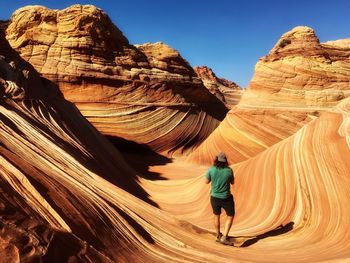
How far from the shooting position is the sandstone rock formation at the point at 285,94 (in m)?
14.0

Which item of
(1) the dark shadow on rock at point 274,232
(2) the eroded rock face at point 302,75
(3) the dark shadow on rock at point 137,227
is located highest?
(2) the eroded rock face at point 302,75

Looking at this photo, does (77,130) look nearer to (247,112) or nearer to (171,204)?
(171,204)

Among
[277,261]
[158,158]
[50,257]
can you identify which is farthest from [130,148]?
[50,257]

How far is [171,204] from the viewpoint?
28.9 ft

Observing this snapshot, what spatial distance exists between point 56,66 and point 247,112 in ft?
28.2

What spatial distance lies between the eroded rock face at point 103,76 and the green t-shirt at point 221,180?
13.5 m

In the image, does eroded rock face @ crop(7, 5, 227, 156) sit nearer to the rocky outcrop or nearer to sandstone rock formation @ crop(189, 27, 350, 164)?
sandstone rock formation @ crop(189, 27, 350, 164)

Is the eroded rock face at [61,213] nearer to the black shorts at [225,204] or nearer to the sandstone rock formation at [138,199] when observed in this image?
the sandstone rock formation at [138,199]

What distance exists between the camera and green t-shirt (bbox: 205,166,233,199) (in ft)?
16.9

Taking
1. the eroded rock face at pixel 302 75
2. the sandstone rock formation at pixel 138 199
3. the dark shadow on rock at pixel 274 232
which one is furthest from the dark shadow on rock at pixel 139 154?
the dark shadow on rock at pixel 274 232

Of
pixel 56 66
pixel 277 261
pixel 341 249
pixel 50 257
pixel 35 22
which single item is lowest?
pixel 50 257

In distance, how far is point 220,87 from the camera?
151ft

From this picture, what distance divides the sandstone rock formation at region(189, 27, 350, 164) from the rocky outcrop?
14749mm

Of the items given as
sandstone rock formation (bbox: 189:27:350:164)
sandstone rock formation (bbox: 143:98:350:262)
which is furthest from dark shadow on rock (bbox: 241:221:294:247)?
sandstone rock formation (bbox: 189:27:350:164)
